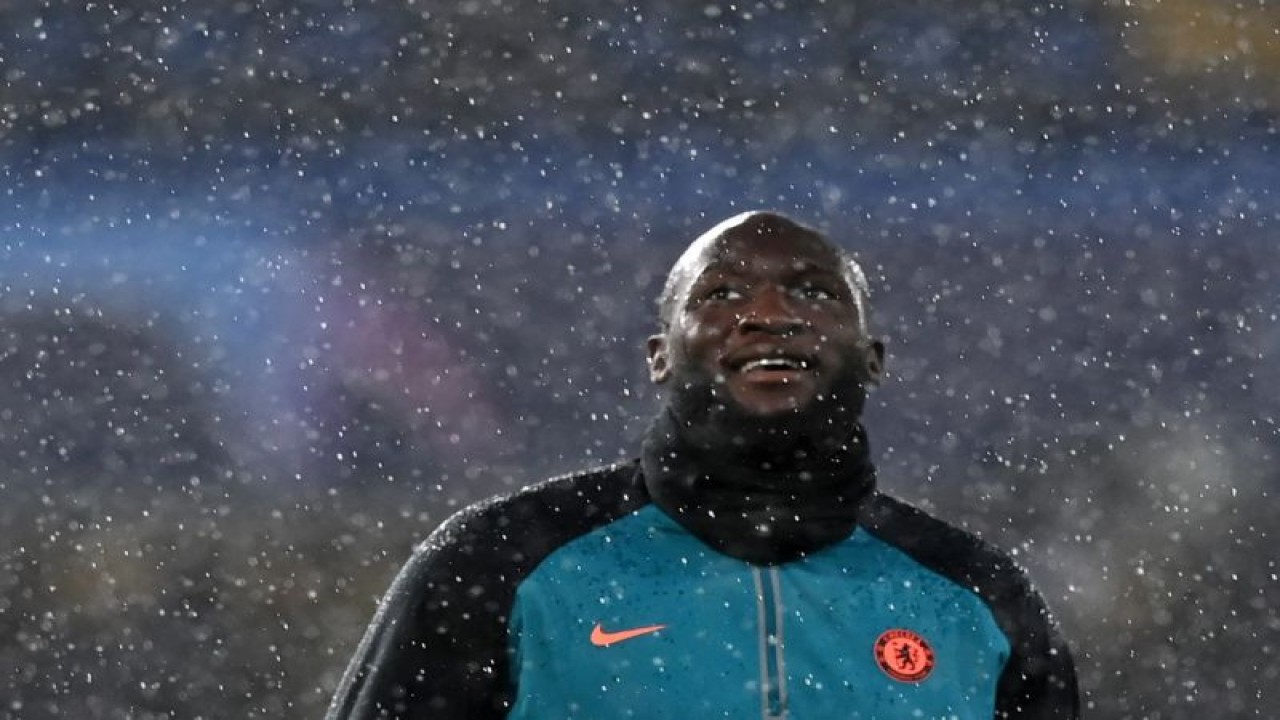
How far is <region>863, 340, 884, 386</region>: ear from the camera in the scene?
275 centimetres

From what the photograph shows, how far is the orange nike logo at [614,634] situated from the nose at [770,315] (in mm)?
428

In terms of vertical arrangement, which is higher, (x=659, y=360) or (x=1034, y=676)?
(x=659, y=360)

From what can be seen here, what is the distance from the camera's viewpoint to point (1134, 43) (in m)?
8.18

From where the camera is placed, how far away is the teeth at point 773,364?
2619mm

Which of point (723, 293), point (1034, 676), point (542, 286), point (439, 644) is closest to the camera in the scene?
point (439, 644)

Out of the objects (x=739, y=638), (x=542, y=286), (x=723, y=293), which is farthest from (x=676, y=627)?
(x=542, y=286)

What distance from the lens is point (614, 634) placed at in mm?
2469

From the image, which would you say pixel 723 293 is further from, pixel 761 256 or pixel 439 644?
pixel 439 644

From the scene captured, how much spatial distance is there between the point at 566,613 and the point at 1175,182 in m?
5.89

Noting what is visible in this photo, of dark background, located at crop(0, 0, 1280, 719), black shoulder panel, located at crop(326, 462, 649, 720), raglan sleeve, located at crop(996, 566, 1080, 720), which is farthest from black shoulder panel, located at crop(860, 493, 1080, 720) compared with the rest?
dark background, located at crop(0, 0, 1280, 719)

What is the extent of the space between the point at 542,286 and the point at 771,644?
537 cm

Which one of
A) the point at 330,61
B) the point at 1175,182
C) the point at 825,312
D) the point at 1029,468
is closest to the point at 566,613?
the point at 825,312

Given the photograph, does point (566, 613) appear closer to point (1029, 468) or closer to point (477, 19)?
point (1029, 468)

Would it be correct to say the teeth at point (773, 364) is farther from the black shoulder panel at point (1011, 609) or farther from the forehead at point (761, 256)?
the black shoulder panel at point (1011, 609)
